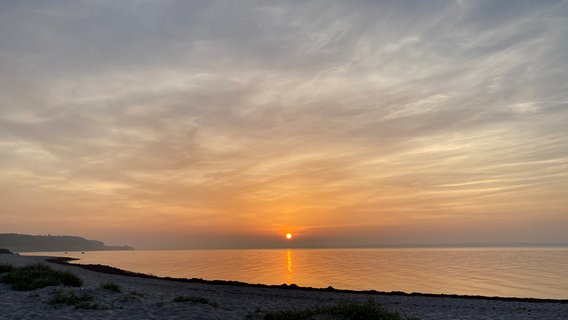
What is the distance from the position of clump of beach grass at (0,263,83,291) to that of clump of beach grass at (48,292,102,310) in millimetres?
4572

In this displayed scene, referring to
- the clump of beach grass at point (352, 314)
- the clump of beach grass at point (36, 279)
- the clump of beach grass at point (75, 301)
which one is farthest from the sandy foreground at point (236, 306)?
the clump of beach grass at point (352, 314)

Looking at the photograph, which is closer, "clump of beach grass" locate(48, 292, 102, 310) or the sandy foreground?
the sandy foreground

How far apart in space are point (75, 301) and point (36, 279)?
8.10 metres

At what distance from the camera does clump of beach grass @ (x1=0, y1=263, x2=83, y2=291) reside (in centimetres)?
2244

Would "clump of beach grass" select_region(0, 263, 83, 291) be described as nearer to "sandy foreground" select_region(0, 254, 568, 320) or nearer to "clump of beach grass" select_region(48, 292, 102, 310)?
"sandy foreground" select_region(0, 254, 568, 320)

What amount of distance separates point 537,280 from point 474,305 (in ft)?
127

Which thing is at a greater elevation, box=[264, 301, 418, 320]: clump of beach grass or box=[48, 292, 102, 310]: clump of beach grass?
box=[48, 292, 102, 310]: clump of beach grass

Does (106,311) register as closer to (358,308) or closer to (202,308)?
(202,308)

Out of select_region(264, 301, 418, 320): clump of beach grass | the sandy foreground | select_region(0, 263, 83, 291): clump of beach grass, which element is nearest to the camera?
select_region(264, 301, 418, 320): clump of beach grass

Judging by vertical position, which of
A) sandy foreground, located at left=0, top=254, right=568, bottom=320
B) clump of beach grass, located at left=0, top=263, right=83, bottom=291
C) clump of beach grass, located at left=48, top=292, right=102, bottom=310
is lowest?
sandy foreground, located at left=0, top=254, right=568, bottom=320

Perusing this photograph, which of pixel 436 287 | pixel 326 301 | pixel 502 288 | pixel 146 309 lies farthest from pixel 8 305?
pixel 502 288

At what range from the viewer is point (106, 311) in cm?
1666

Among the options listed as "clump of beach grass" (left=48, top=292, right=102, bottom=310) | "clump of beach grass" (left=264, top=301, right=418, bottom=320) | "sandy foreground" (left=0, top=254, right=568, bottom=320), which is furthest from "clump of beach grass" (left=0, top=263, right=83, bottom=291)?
"clump of beach grass" (left=264, top=301, right=418, bottom=320)

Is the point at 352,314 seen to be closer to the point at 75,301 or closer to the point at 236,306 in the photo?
the point at 236,306
